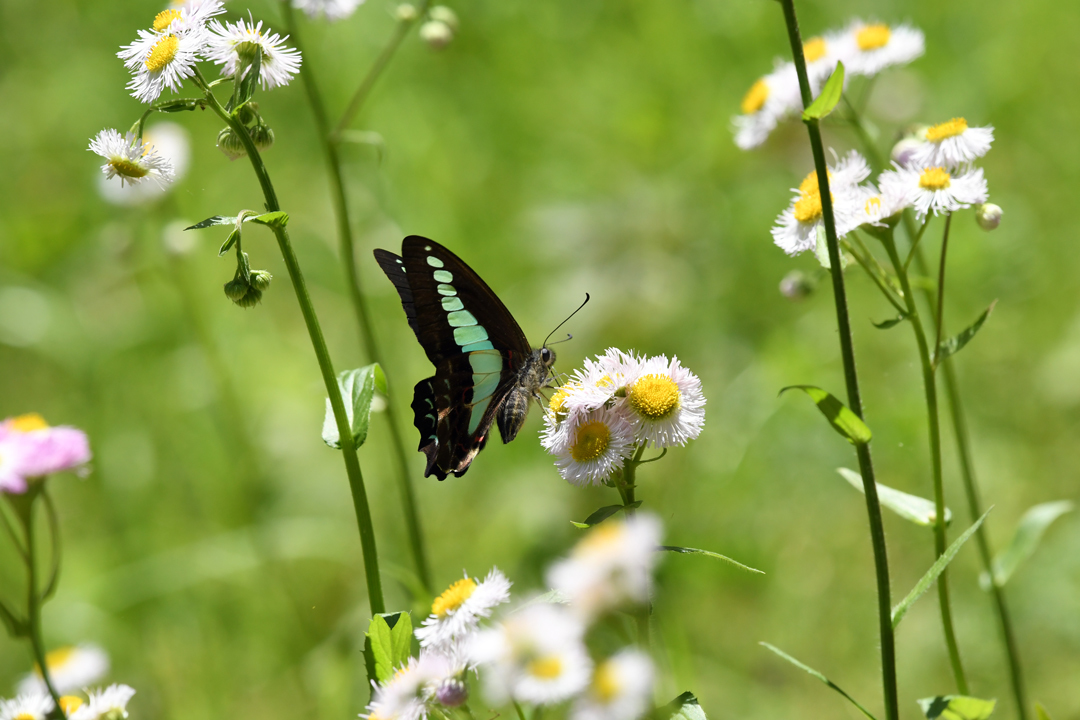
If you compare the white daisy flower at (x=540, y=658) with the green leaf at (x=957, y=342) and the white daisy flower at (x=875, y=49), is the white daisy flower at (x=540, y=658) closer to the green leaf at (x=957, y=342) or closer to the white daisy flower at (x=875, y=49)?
the green leaf at (x=957, y=342)

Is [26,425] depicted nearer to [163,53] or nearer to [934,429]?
[163,53]

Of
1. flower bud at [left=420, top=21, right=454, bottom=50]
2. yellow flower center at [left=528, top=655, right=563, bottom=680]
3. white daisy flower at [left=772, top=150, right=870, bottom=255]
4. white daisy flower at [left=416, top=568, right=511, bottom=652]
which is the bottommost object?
yellow flower center at [left=528, top=655, right=563, bottom=680]

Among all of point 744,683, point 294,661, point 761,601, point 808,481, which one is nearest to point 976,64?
point 808,481

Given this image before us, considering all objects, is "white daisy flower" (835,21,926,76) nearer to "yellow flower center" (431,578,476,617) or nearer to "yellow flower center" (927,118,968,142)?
"yellow flower center" (927,118,968,142)

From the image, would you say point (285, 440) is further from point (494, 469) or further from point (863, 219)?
point (863, 219)

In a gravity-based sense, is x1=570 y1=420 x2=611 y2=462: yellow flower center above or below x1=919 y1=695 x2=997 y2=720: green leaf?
above

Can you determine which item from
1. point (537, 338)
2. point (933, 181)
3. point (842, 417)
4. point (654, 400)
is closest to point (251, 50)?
point (654, 400)

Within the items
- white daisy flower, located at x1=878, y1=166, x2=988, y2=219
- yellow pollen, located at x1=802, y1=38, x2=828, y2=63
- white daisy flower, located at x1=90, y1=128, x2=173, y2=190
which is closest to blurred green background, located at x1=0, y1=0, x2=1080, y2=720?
yellow pollen, located at x1=802, y1=38, x2=828, y2=63
